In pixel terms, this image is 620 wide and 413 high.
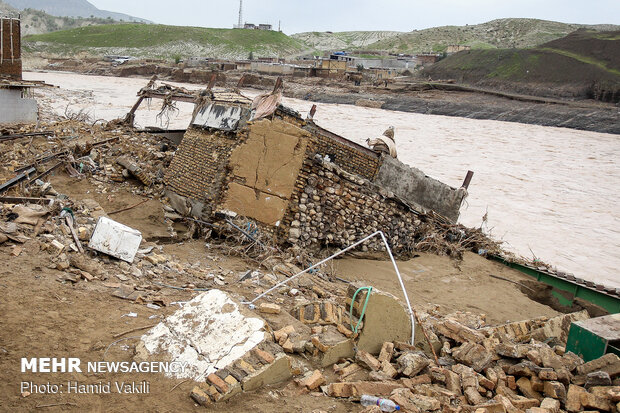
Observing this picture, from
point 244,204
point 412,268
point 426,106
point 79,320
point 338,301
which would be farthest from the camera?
point 426,106

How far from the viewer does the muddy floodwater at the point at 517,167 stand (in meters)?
15.0

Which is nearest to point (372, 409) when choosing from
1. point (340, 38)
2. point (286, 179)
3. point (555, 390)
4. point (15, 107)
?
point (555, 390)

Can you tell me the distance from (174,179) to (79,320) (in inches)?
218

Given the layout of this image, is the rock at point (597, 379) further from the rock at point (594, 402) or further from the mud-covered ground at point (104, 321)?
the mud-covered ground at point (104, 321)

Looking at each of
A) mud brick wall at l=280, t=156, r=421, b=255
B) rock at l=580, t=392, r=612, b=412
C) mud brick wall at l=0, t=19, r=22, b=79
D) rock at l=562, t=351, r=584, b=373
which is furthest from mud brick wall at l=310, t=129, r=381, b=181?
mud brick wall at l=0, t=19, r=22, b=79

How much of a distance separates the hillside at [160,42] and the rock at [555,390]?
263ft

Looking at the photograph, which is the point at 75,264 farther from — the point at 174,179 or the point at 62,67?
the point at 62,67

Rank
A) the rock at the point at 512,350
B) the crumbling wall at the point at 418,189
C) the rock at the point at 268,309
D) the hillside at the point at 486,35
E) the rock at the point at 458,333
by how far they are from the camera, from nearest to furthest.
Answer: the rock at the point at 512,350
the rock at the point at 458,333
the rock at the point at 268,309
the crumbling wall at the point at 418,189
the hillside at the point at 486,35

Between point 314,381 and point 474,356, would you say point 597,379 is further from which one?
point 314,381

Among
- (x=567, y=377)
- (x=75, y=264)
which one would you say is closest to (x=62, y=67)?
(x=75, y=264)

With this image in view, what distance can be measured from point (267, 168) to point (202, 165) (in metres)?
1.51

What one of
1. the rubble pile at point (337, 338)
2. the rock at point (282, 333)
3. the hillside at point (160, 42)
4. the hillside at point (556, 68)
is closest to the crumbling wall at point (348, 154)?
the rubble pile at point (337, 338)

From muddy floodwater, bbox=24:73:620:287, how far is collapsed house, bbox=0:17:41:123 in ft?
15.2

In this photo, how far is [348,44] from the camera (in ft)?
371
